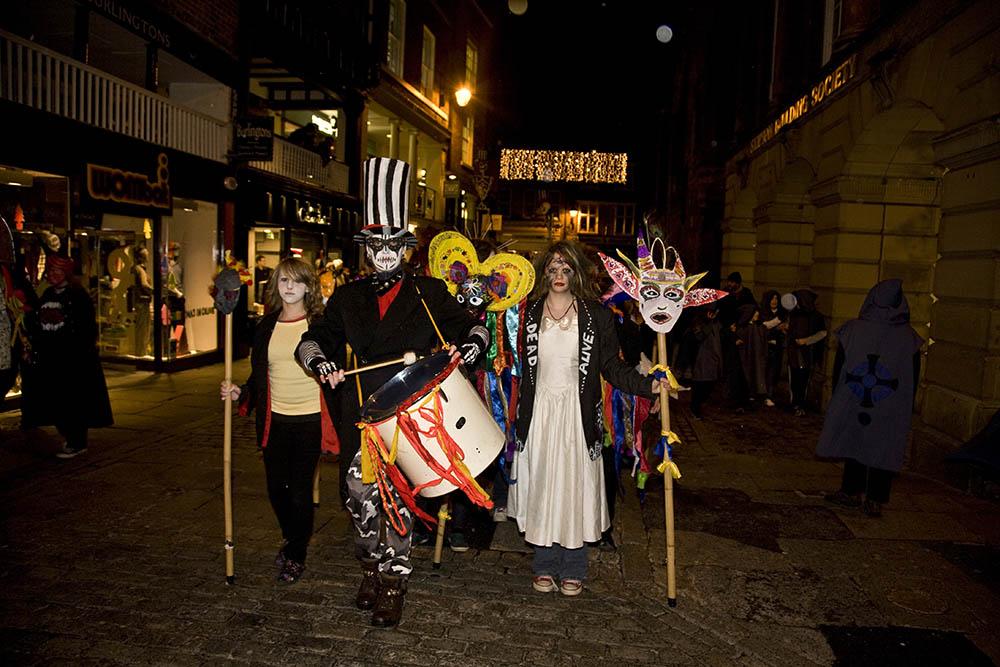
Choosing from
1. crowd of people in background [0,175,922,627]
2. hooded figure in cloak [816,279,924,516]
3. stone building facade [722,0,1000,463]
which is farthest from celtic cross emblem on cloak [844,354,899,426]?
crowd of people in background [0,175,922,627]

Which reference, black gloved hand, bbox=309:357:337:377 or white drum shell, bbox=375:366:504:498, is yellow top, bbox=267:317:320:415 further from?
white drum shell, bbox=375:366:504:498

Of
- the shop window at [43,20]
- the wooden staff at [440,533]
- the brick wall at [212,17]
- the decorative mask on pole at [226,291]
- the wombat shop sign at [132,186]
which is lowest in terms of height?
the wooden staff at [440,533]

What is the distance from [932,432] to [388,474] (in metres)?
5.94

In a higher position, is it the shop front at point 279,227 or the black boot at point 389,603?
the shop front at point 279,227

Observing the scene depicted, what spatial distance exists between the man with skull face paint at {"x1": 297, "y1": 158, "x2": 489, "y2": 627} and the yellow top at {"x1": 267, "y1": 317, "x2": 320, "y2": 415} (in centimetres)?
35

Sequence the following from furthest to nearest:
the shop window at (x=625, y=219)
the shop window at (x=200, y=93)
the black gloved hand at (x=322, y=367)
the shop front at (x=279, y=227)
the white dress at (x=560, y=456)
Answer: the shop window at (x=625, y=219) → the shop front at (x=279, y=227) → the shop window at (x=200, y=93) → the white dress at (x=560, y=456) → the black gloved hand at (x=322, y=367)

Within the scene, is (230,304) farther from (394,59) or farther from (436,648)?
(394,59)

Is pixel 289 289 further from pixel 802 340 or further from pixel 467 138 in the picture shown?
pixel 467 138

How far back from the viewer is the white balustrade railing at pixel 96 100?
8422 millimetres

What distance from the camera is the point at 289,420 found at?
4.00 metres

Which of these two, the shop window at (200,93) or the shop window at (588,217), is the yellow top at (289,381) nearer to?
the shop window at (200,93)

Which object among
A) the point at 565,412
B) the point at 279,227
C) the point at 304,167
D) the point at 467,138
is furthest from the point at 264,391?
the point at 467,138

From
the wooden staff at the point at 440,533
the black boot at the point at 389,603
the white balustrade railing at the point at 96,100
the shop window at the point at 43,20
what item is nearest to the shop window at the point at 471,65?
the white balustrade railing at the point at 96,100

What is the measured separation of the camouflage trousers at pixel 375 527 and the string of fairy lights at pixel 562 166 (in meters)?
43.9
